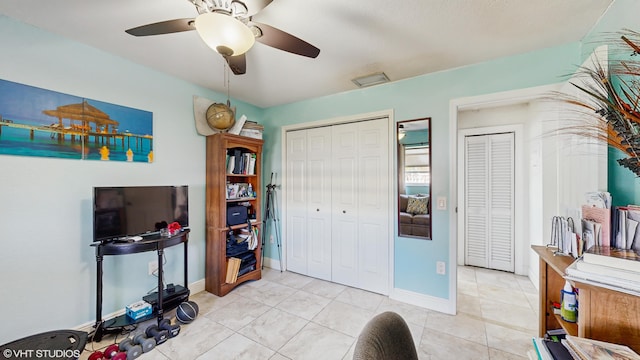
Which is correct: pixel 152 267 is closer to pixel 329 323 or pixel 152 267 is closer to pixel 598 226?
A: pixel 329 323

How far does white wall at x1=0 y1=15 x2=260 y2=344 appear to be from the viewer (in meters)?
1.74

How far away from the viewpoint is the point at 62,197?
1.95m

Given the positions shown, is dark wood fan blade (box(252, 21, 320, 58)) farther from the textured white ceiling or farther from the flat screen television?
the flat screen television

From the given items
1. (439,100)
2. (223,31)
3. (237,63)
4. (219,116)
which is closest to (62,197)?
(219,116)

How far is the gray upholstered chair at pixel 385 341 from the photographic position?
0.62 m

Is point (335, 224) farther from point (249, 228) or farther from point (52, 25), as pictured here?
point (52, 25)

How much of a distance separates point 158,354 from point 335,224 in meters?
2.10

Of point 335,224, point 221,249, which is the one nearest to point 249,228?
Answer: point 221,249

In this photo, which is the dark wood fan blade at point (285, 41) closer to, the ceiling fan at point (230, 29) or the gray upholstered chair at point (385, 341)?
the ceiling fan at point (230, 29)

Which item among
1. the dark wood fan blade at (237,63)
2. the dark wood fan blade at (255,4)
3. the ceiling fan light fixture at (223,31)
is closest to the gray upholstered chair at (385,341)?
the ceiling fan light fixture at (223,31)

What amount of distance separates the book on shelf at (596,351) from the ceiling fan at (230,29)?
5.79ft

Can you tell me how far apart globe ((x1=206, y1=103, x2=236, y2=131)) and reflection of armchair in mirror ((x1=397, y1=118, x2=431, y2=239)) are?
1.96m

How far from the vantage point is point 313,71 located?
8.23 ft

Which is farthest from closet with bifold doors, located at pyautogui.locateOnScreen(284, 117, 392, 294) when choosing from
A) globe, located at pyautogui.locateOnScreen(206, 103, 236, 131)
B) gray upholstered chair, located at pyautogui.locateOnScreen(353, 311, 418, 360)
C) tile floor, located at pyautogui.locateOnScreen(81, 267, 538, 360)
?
gray upholstered chair, located at pyautogui.locateOnScreen(353, 311, 418, 360)
